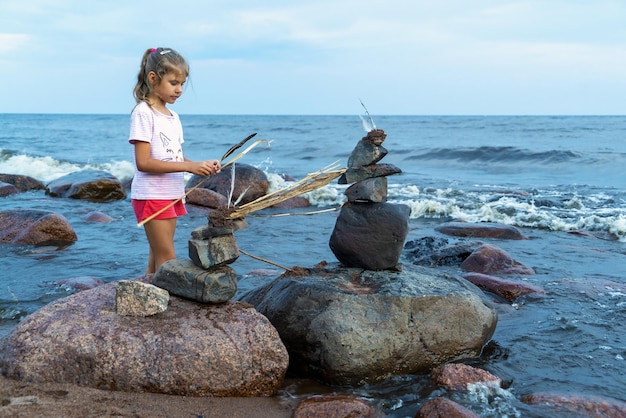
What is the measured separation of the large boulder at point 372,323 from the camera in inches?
166

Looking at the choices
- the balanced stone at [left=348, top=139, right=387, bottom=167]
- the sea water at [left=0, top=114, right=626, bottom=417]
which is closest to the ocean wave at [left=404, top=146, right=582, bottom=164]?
the sea water at [left=0, top=114, right=626, bottom=417]

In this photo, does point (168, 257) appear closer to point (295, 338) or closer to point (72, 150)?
point (295, 338)

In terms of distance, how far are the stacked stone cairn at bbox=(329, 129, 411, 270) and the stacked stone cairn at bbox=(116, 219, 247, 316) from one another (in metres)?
1.09

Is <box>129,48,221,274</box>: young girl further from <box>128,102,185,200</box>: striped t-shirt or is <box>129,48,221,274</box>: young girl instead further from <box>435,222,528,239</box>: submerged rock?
<box>435,222,528,239</box>: submerged rock

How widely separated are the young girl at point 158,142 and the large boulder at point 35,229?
446 cm

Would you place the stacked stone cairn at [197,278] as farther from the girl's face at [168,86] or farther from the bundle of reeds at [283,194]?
the girl's face at [168,86]

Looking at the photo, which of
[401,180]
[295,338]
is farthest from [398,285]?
[401,180]

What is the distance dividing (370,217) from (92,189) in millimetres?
10265

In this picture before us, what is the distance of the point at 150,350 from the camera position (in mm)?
3693

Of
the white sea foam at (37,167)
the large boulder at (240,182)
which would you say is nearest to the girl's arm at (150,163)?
the large boulder at (240,182)

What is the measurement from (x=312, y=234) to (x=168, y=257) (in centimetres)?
482

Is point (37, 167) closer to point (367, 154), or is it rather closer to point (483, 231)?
point (483, 231)

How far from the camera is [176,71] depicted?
4375 mm

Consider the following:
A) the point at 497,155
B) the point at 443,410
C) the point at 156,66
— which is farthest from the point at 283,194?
the point at 497,155
